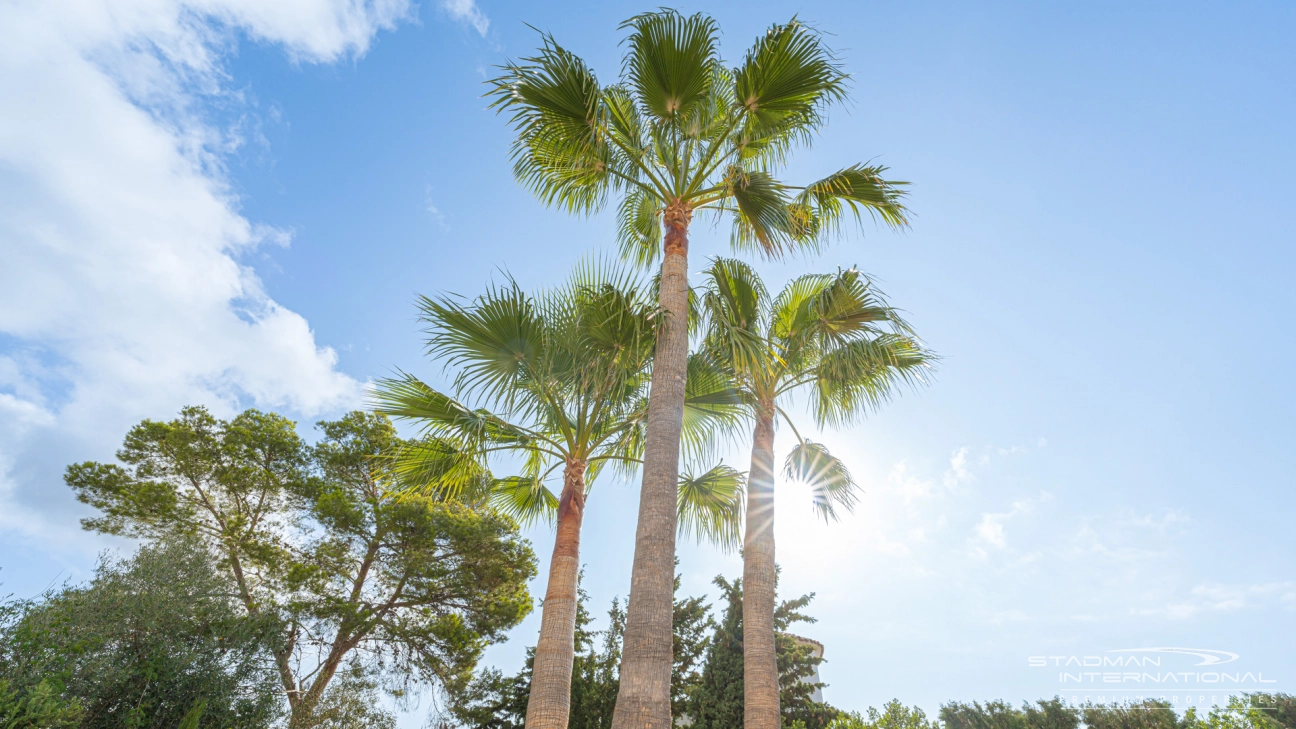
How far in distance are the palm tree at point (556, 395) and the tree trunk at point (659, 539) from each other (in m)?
0.46

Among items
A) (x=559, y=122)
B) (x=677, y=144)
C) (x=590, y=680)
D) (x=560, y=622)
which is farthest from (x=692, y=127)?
(x=590, y=680)

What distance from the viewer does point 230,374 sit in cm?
1563

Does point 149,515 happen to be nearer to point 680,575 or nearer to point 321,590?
point 321,590

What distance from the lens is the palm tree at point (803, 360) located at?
24.1 feet

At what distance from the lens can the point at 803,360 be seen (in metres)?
8.46

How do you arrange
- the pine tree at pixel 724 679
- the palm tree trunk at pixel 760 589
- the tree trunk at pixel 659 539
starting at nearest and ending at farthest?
the tree trunk at pixel 659 539, the palm tree trunk at pixel 760 589, the pine tree at pixel 724 679

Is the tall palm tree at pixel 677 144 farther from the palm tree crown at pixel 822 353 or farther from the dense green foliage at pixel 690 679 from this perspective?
the dense green foliage at pixel 690 679

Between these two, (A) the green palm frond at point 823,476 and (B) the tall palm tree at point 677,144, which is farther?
(A) the green palm frond at point 823,476

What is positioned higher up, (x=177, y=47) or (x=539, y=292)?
(x=177, y=47)

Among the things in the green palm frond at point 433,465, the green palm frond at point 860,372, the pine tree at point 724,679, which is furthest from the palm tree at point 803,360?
the pine tree at point 724,679

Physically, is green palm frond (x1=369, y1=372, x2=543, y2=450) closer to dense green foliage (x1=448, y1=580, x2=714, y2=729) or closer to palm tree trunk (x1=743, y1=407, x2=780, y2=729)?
palm tree trunk (x1=743, y1=407, x2=780, y2=729)

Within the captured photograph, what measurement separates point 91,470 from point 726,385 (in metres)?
17.4

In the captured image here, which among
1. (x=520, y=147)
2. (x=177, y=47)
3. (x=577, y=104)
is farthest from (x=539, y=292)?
(x=177, y=47)

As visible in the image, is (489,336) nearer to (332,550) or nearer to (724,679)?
(724,679)
